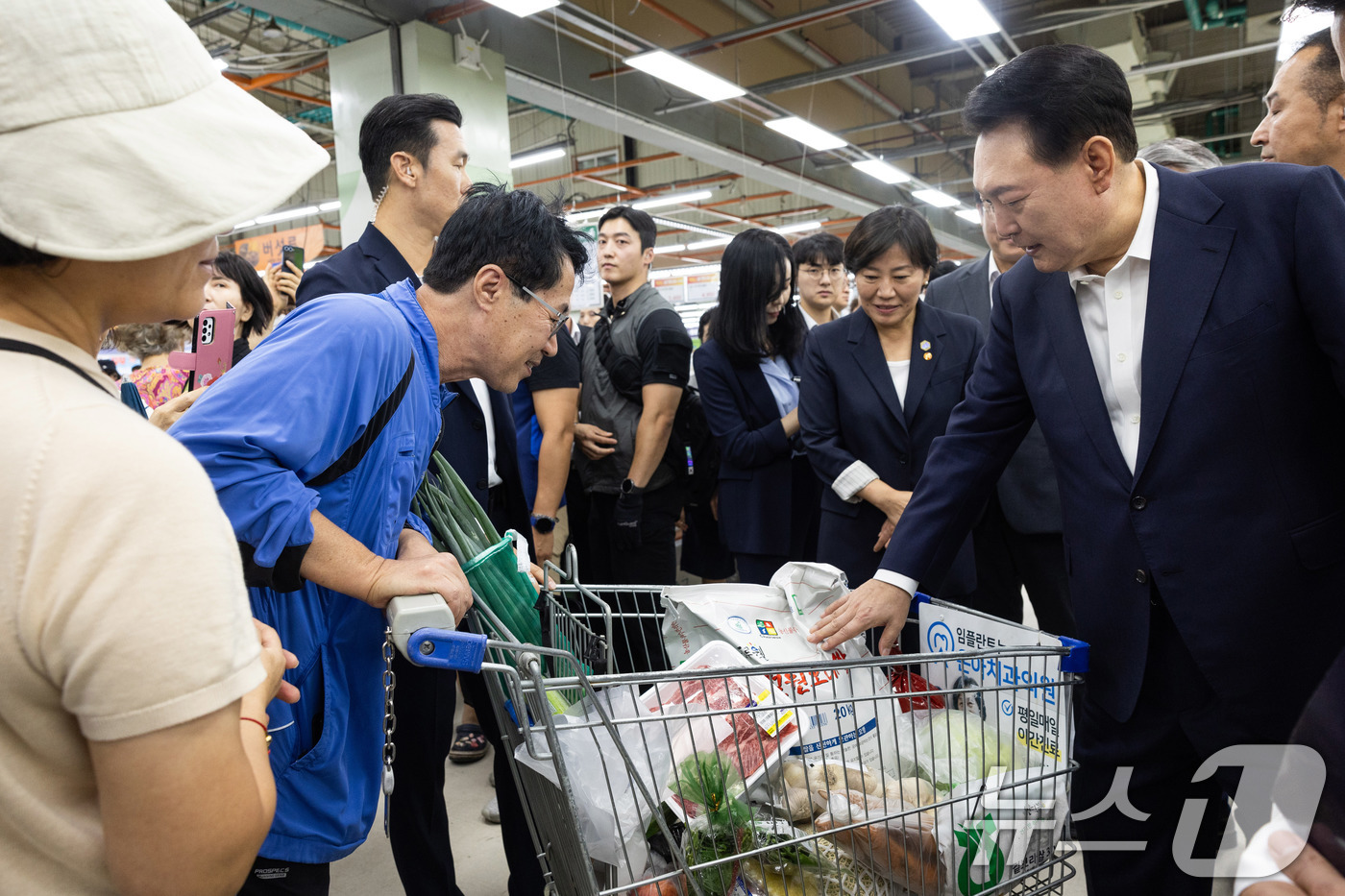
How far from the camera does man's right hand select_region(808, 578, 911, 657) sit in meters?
1.59

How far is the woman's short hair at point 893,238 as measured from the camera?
254 cm

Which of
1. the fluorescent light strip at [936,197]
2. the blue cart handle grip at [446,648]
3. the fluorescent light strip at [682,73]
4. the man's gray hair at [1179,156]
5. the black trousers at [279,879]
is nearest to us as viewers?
the blue cart handle grip at [446,648]

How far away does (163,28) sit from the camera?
2.16 ft

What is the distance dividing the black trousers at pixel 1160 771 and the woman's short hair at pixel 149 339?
300 centimetres

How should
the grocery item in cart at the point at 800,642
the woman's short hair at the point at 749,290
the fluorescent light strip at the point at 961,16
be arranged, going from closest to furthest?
the grocery item in cart at the point at 800,642, the woman's short hair at the point at 749,290, the fluorescent light strip at the point at 961,16

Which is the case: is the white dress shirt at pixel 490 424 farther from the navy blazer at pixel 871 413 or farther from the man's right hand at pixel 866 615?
the man's right hand at pixel 866 615

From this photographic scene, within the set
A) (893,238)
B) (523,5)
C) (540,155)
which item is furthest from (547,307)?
(540,155)

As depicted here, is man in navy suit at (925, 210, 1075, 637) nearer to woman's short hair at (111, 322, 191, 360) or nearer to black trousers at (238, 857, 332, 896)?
black trousers at (238, 857, 332, 896)

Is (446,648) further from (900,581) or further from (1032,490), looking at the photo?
(1032,490)

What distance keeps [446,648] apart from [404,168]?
158 cm

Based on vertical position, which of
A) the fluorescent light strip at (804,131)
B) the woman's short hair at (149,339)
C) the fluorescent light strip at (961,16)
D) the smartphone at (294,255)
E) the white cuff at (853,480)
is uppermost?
the fluorescent light strip at (804,131)

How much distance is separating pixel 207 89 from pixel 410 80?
5.94 m

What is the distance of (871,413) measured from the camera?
252cm

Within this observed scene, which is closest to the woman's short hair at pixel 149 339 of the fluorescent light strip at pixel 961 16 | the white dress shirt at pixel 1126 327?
the white dress shirt at pixel 1126 327
